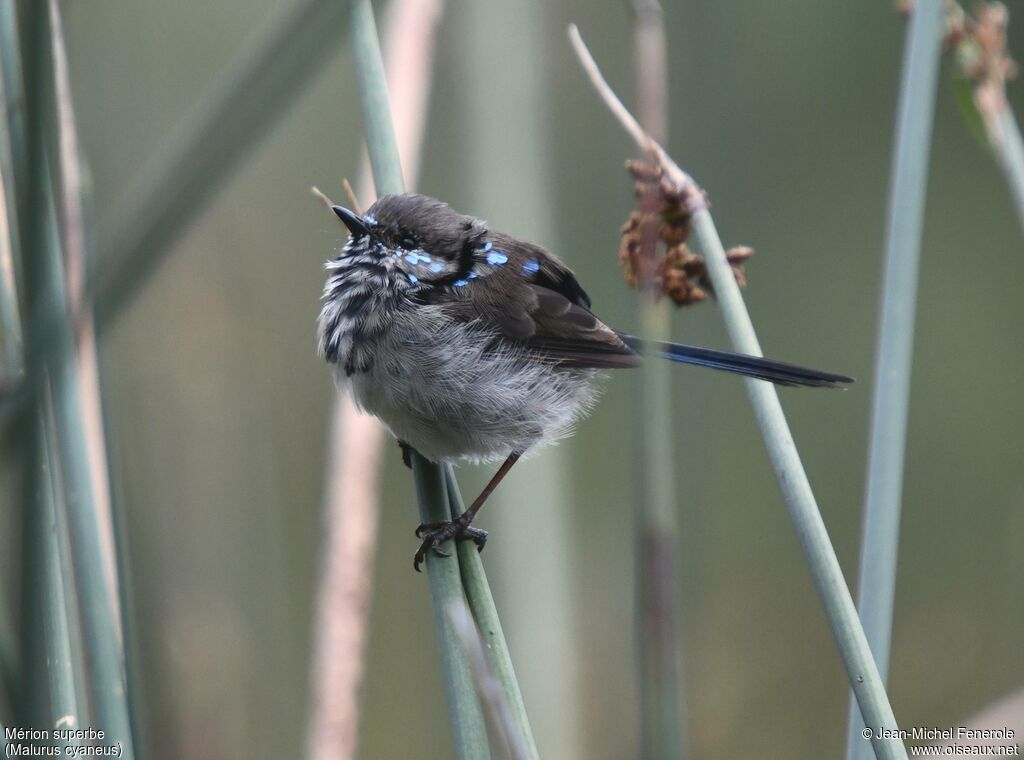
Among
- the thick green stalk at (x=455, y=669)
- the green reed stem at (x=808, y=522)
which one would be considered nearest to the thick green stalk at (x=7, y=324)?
the thick green stalk at (x=455, y=669)

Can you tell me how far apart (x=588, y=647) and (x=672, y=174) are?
1.99m

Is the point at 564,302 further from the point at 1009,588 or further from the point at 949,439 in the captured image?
the point at 949,439

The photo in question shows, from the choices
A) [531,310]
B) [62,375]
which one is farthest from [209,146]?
[531,310]

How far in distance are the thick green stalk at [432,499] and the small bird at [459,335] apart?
221 millimetres

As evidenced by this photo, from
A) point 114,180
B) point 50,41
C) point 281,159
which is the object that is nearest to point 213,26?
point 281,159

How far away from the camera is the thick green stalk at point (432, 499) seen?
1516 millimetres

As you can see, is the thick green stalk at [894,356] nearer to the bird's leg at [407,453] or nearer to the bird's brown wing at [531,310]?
the bird's brown wing at [531,310]

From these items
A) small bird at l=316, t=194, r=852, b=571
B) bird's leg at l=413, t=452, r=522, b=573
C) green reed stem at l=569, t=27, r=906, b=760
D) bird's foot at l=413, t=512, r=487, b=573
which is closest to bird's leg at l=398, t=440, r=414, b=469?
small bird at l=316, t=194, r=852, b=571

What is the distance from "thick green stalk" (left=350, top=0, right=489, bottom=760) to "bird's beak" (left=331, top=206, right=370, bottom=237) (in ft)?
1.17

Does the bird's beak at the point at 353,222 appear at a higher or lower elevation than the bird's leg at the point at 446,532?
higher

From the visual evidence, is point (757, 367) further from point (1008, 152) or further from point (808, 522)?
point (1008, 152)

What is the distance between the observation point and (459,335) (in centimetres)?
274

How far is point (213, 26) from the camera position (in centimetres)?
388

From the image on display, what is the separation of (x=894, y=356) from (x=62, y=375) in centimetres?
129
